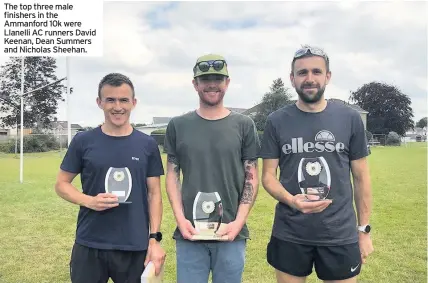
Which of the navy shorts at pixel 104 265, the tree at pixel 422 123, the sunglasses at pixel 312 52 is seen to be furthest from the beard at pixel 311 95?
the tree at pixel 422 123

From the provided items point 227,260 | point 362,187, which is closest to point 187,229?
point 227,260

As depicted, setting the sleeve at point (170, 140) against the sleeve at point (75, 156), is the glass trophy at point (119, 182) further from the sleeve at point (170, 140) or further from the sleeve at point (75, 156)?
the sleeve at point (170, 140)

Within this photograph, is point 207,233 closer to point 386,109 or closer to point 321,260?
point 321,260

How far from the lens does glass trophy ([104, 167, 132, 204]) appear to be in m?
3.21

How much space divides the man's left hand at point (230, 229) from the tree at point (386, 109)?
78.4 metres

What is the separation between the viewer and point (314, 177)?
10.2 feet

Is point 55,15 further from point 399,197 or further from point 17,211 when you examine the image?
point 399,197

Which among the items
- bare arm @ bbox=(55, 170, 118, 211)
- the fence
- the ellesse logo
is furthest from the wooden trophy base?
the fence

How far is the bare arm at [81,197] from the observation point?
3104 millimetres

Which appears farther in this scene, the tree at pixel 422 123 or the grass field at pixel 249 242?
the tree at pixel 422 123

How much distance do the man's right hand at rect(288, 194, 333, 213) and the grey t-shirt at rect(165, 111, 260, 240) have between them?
52 cm

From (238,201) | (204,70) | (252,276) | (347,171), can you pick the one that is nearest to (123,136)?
(204,70)

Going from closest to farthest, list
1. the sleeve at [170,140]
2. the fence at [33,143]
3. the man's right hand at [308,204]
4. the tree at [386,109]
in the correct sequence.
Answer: the man's right hand at [308,204] < the sleeve at [170,140] < the fence at [33,143] < the tree at [386,109]

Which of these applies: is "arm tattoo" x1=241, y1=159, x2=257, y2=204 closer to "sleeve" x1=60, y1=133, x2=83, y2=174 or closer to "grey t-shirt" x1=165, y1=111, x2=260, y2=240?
"grey t-shirt" x1=165, y1=111, x2=260, y2=240
